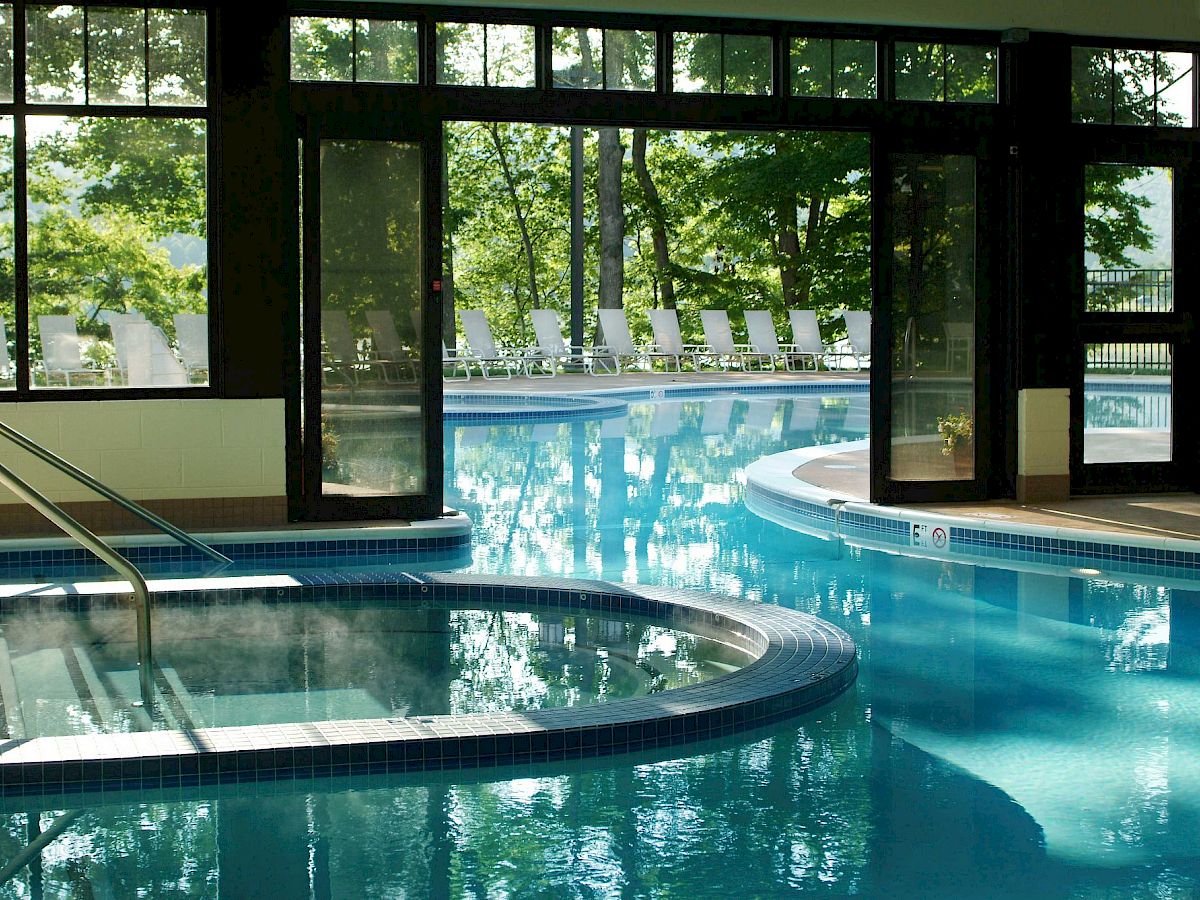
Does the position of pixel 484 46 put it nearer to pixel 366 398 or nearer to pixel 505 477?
pixel 366 398

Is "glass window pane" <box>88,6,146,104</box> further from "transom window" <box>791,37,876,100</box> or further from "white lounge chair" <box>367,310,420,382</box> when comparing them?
"transom window" <box>791,37,876,100</box>

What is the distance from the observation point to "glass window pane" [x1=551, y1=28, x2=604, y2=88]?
8406 millimetres

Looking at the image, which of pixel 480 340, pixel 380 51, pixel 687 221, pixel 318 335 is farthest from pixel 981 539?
pixel 687 221

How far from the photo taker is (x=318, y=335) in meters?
8.30

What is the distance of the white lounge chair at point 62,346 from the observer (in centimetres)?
801

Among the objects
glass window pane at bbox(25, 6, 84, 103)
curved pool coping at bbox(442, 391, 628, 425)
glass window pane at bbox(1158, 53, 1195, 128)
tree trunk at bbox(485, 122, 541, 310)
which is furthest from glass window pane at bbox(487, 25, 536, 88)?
tree trunk at bbox(485, 122, 541, 310)

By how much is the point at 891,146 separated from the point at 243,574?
4.51 metres

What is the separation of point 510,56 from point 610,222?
57.6 feet

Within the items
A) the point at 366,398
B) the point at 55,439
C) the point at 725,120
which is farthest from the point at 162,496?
the point at 725,120

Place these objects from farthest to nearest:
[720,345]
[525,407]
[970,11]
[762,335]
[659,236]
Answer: [659,236], [720,345], [762,335], [525,407], [970,11]

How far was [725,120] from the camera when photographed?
8641 mm

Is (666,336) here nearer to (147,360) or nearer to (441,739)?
(147,360)

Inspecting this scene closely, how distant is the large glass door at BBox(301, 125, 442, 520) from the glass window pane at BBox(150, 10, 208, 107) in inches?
25.6

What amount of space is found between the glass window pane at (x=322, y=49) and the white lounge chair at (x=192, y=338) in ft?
4.60
